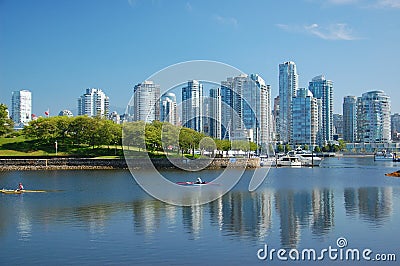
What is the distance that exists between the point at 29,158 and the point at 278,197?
45.9 metres

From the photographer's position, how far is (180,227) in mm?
24516

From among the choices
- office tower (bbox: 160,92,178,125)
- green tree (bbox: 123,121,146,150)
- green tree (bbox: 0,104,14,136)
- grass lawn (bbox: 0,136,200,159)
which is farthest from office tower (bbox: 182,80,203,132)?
green tree (bbox: 0,104,14,136)

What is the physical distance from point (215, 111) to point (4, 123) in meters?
41.2

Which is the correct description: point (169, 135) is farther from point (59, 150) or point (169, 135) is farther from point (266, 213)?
point (266, 213)

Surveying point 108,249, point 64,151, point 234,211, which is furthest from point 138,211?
point 64,151

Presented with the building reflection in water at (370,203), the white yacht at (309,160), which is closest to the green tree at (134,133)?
the building reflection in water at (370,203)

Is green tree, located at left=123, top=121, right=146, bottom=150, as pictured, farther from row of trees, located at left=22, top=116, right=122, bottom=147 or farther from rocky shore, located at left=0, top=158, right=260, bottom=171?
row of trees, located at left=22, top=116, right=122, bottom=147

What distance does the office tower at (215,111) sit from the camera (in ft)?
172

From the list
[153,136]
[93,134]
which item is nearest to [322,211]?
[153,136]

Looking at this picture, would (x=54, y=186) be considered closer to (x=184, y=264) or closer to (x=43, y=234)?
(x=43, y=234)

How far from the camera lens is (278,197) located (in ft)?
123

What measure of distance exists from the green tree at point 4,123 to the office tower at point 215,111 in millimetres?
34733

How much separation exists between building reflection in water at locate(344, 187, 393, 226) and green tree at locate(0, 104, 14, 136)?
197 ft

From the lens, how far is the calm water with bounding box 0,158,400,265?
19.3 meters
